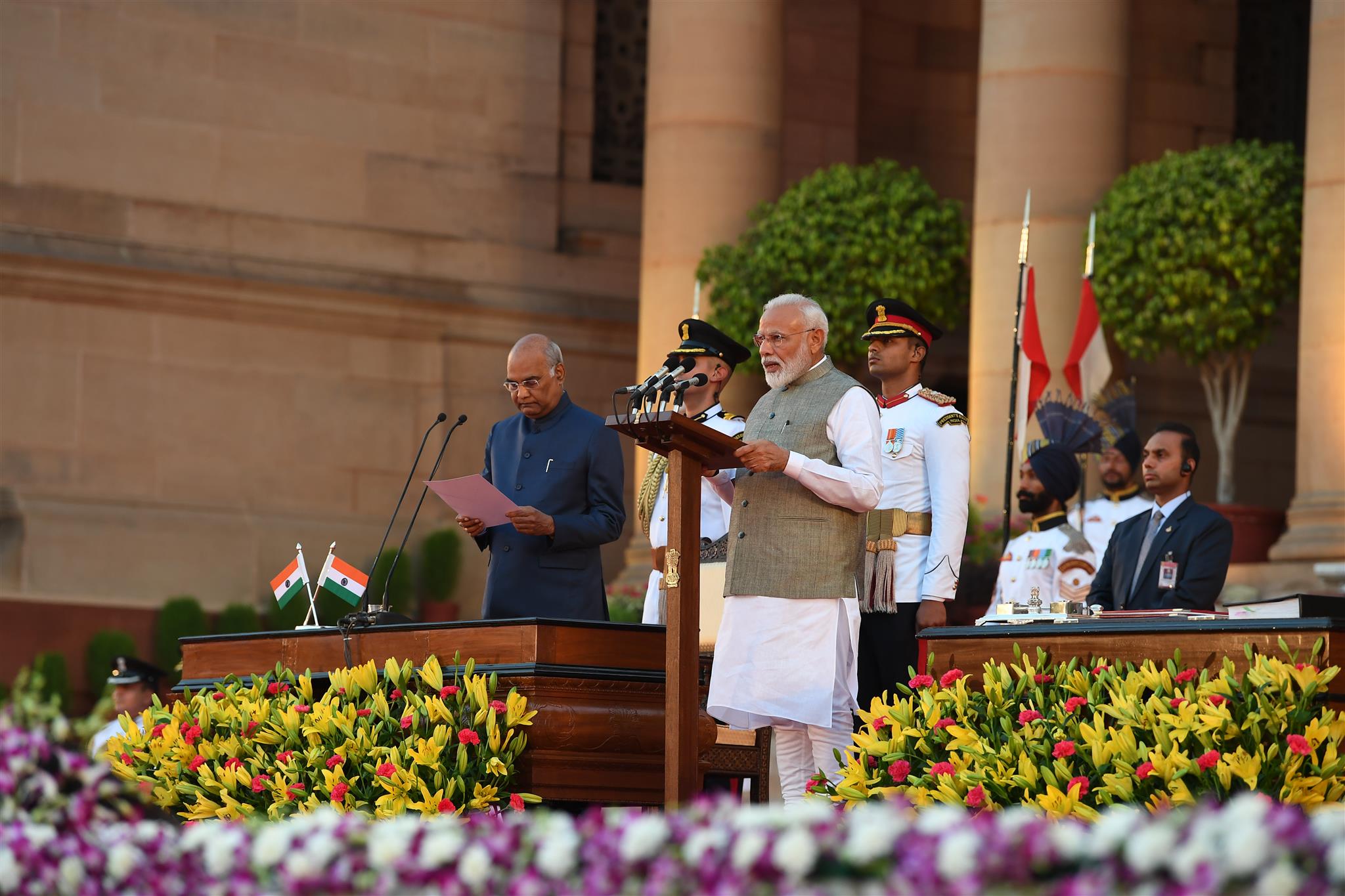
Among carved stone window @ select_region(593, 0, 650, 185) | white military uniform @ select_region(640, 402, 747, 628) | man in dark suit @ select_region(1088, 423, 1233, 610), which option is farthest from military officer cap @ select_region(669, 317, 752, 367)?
carved stone window @ select_region(593, 0, 650, 185)

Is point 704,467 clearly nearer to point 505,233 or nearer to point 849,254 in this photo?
point 849,254

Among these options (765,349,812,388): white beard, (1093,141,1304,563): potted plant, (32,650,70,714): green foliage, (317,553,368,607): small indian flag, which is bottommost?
(32,650,70,714): green foliage

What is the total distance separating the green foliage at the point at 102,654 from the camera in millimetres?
13695

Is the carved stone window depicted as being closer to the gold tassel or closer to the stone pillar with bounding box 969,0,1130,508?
the stone pillar with bounding box 969,0,1130,508

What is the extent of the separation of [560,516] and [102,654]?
744 centimetres

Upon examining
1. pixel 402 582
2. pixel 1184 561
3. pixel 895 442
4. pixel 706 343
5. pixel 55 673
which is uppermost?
pixel 706 343

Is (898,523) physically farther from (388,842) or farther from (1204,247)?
(1204,247)

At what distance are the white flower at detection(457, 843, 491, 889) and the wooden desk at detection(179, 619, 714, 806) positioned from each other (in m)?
3.45

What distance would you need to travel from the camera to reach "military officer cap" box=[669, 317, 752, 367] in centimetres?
807

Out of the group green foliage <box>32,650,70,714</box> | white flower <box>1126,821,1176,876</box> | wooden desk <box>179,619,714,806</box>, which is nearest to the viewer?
white flower <box>1126,821,1176,876</box>

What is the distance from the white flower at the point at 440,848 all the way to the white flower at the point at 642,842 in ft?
0.88

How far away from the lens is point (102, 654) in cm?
1380

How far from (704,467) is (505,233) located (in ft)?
34.7

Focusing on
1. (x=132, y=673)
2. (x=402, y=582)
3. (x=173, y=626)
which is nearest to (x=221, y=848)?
(x=132, y=673)
